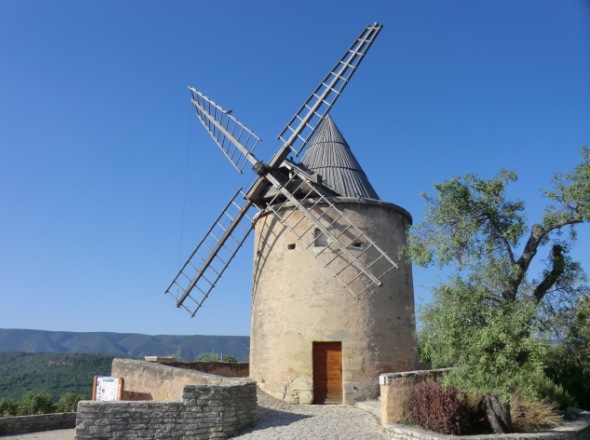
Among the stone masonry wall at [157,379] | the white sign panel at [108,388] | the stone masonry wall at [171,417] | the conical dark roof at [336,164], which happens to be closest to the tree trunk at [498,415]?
the stone masonry wall at [171,417]

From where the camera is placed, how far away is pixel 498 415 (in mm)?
9008

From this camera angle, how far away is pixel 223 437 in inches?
359

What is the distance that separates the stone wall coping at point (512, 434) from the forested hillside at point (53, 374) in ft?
191

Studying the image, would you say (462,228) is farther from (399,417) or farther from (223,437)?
(223,437)

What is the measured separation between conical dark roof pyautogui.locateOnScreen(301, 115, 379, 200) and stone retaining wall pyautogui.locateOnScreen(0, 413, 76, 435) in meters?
9.40

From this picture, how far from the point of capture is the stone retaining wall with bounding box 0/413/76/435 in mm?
11625

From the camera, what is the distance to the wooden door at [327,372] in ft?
39.1

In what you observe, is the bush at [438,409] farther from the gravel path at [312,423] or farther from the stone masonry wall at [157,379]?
the stone masonry wall at [157,379]

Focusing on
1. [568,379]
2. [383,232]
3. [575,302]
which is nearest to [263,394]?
[383,232]

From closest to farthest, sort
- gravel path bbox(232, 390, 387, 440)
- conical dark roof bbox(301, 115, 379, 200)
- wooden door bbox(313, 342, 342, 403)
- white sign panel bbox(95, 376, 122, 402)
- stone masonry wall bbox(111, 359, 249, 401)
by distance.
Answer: gravel path bbox(232, 390, 387, 440) → stone masonry wall bbox(111, 359, 249, 401) → white sign panel bbox(95, 376, 122, 402) → wooden door bbox(313, 342, 342, 403) → conical dark roof bbox(301, 115, 379, 200)

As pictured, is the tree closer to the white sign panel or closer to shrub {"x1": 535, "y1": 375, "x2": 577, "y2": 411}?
shrub {"x1": 535, "y1": 375, "x2": 577, "y2": 411}

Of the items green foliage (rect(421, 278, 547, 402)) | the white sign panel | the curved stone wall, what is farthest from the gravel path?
the white sign panel

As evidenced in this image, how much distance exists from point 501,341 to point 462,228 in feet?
8.22

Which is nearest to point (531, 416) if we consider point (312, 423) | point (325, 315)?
point (312, 423)
